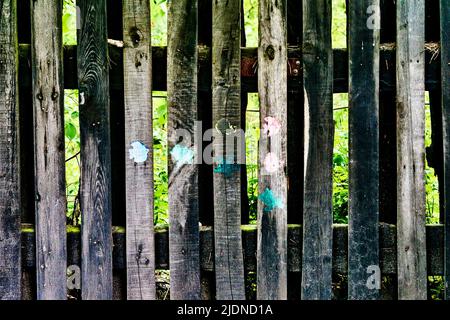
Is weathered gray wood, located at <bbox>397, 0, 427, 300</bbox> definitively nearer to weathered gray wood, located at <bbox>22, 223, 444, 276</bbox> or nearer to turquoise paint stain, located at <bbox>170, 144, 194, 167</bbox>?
weathered gray wood, located at <bbox>22, 223, 444, 276</bbox>

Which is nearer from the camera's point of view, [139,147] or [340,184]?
[139,147]

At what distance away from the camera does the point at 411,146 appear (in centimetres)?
280

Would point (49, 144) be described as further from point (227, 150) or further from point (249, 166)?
point (249, 166)

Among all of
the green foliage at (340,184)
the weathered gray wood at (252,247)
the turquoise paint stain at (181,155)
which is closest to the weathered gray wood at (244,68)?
the turquoise paint stain at (181,155)

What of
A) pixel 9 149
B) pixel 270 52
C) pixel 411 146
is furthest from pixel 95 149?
pixel 411 146

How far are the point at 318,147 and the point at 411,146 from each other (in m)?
0.45

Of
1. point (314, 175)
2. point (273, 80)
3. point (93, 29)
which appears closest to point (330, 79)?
point (273, 80)

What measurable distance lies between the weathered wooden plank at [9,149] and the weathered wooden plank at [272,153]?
3.87 feet

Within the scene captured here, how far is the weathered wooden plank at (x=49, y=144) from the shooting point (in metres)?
2.75

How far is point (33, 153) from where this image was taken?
2893 mm

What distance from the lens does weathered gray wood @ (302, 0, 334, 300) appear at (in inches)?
108

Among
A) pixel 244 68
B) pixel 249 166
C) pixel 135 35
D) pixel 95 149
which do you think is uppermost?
pixel 135 35

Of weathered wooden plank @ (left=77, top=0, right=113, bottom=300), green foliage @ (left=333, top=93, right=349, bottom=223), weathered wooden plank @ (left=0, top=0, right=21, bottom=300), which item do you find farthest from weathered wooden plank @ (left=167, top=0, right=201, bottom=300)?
green foliage @ (left=333, top=93, right=349, bottom=223)

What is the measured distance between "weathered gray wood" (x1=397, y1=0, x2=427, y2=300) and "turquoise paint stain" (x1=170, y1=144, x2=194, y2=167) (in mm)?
1023
